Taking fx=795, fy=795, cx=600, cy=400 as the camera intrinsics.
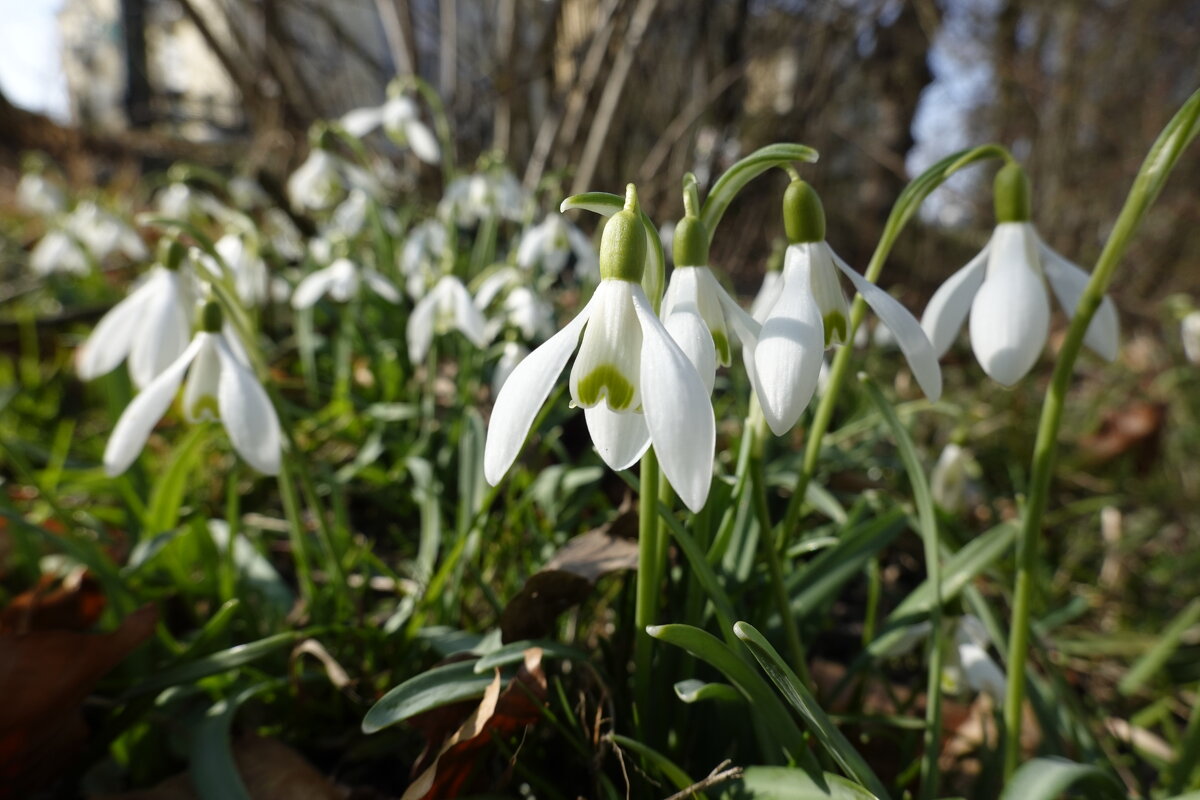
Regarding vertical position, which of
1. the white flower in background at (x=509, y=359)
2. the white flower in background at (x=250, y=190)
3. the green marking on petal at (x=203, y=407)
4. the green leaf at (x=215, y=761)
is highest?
the white flower in background at (x=250, y=190)

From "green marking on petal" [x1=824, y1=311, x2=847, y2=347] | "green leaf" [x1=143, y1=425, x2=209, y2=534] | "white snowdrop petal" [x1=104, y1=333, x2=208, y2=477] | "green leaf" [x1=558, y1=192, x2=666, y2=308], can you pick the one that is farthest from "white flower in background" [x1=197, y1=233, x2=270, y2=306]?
"green marking on petal" [x1=824, y1=311, x2=847, y2=347]

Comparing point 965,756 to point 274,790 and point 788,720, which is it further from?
point 274,790

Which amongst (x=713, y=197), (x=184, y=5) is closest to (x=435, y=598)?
(x=713, y=197)

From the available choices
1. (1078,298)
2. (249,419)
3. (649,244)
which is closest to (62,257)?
(249,419)

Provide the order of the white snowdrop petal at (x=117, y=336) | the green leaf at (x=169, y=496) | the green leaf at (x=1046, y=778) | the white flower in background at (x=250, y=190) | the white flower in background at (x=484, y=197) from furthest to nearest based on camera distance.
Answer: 1. the white flower in background at (x=250, y=190)
2. the white flower in background at (x=484, y=197)
3. the green leaf at (x=169, y=496)
4. the white snowdrop petal at (x=117, y=336)
5. the green leaf at (x=1046, y=778)

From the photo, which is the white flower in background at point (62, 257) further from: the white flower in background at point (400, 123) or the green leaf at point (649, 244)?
the green leaf at point (649, 244)

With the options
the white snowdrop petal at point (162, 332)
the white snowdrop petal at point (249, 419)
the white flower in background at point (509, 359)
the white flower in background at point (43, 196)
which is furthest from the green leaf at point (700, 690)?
the white flower in background at point (43, 196)

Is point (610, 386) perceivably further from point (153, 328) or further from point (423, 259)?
point (423, 259)

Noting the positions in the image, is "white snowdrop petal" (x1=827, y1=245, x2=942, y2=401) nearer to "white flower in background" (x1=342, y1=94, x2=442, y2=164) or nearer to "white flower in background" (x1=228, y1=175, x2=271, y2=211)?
"white flower in background" (x1=342, y1=94, x2=442, y2=164)
